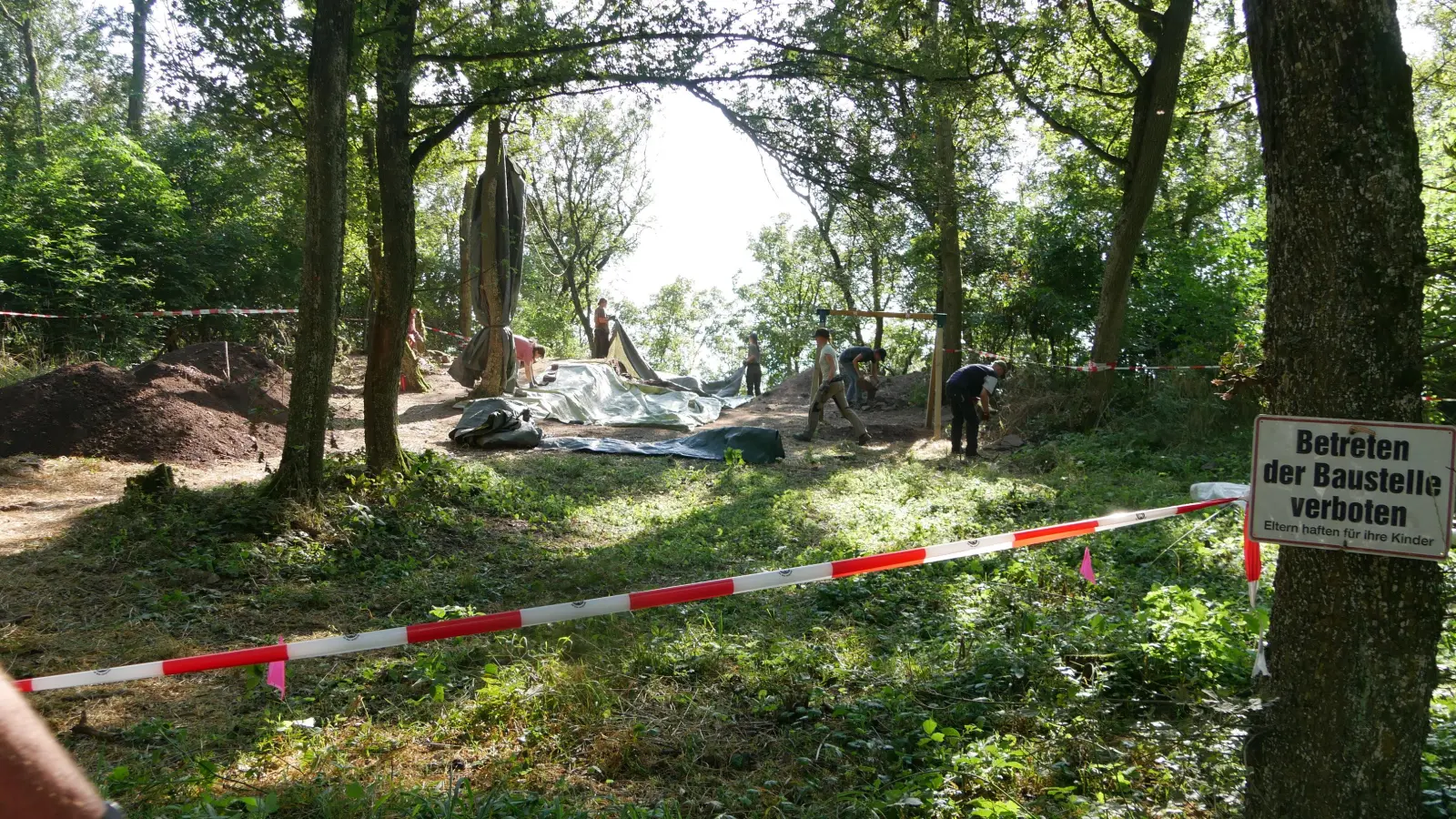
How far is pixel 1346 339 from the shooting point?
2.30m

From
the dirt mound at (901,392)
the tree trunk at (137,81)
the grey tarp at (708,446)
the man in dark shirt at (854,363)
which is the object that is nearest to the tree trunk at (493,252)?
the grey tarp at (708,446)

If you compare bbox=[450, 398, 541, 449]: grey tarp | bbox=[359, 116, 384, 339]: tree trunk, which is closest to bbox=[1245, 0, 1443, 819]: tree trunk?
bbox=[359, 116, 384, 339]: tree trunk

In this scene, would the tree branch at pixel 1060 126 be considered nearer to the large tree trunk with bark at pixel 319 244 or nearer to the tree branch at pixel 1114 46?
the tree branch at pixel 1114 46

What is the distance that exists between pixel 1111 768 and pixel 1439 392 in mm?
6303

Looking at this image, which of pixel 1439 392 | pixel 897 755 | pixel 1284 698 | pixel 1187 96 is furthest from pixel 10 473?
pixel 1187 96

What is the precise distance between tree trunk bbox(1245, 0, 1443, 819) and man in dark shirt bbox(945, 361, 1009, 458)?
956cm

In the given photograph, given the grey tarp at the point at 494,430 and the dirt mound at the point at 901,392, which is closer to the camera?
the grey tarp at the point at 494,430

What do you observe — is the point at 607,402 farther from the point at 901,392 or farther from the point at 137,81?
the point at 137,81

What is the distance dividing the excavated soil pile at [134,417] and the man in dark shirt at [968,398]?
8.12 metres

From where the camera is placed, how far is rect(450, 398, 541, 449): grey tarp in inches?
450

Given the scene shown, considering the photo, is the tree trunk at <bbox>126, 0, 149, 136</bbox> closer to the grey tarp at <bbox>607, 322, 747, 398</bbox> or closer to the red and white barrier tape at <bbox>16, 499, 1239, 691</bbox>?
the grey tarp at <bbox>607, 322, 747, 398</bbox>

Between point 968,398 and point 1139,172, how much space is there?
3.84 metres

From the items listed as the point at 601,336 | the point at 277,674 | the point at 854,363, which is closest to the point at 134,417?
the point at 277,674

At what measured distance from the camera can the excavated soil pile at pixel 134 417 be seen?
9016 mm
